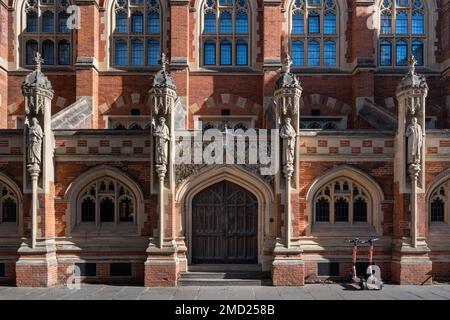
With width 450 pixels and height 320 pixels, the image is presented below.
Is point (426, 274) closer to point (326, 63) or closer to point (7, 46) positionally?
point (326, 63)

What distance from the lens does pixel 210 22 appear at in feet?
57.2

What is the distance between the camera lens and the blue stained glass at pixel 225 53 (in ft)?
57.4

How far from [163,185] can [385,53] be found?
11.1 meters

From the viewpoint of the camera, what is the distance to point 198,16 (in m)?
17.3

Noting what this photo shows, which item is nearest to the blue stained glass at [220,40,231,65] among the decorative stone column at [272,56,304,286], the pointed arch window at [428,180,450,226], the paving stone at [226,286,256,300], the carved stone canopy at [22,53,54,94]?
the decorative stone column at [272,56,304,286]

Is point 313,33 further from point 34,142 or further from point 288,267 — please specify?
point 34,142

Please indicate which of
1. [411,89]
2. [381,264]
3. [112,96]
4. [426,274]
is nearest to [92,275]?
[112,96]

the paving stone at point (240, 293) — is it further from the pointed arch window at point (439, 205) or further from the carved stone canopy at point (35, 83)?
the carved stone canopy at point (35, 83)

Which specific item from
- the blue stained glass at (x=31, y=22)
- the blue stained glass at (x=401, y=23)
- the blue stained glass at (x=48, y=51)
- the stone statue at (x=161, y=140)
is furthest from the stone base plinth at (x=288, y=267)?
the blue stained glass at (x=31, y=22)

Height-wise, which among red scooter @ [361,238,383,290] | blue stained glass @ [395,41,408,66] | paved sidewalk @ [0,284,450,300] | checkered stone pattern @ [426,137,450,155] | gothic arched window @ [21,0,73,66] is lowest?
paved sidewalk @ [0,284,450,300]

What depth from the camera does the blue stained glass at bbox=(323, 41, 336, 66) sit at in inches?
694

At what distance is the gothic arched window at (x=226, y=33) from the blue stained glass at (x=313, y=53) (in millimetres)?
2499

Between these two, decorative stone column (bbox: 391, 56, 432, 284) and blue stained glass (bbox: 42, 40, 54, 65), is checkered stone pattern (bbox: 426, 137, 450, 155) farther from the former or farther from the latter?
blue stained glass (bbox: 42, 40, 54, 65)

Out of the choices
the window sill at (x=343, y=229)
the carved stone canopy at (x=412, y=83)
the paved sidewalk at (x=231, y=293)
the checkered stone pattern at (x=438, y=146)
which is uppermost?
the carved stone canopy at (x=412, y=83)
